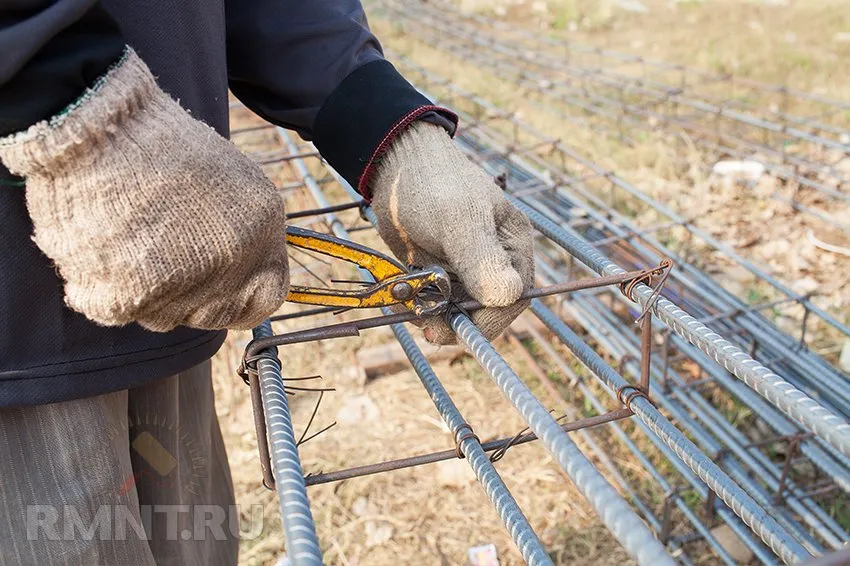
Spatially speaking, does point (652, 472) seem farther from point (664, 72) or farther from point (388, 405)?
point (664, 72)

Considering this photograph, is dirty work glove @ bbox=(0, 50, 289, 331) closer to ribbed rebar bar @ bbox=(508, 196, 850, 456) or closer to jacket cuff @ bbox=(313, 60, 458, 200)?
jacket cuff @ bbox=(313, 60, 458, 200)

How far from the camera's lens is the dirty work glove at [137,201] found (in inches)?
39.0

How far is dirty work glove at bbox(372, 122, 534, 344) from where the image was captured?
138 centimetres

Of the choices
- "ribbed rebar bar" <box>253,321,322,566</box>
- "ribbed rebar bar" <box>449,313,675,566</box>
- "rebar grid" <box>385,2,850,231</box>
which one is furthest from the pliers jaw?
"rebar grid" <box>385,2,850,231</box>

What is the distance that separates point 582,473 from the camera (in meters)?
0.85

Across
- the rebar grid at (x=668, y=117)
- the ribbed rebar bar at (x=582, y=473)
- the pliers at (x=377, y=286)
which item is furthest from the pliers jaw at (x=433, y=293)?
the rebar grid at (x=668, y=117)

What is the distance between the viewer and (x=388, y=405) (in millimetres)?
3494

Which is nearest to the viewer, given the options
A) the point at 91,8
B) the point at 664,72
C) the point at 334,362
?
the point at 91,8

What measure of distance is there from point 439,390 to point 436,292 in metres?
0.17

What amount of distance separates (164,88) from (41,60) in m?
0.33

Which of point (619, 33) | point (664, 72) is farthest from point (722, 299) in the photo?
point (619, 33)

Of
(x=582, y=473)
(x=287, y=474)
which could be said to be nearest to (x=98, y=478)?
(x=287, y=474)

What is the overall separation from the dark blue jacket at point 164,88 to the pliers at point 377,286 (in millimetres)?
233

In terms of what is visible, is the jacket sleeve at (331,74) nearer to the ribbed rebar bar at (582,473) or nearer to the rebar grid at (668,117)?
the ribbed rebar bar at (582,473)
